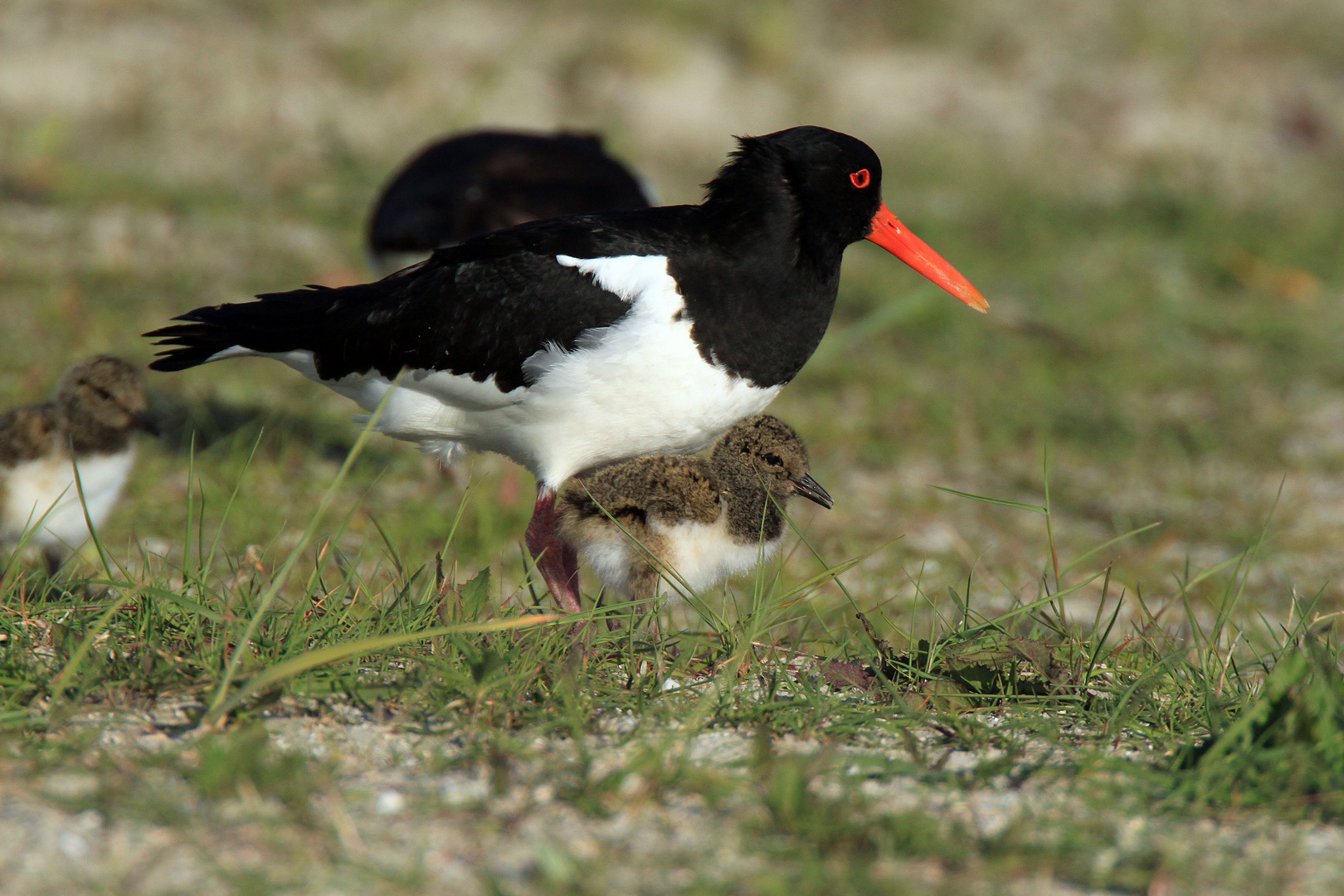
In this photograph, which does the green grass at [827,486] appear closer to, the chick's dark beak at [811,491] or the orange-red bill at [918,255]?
the chick's dark beak at [811,491]

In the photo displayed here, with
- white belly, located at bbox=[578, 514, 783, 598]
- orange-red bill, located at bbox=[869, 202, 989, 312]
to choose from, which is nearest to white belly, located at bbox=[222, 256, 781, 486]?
white belly, located at bbox=[578, 514, 783, 598]

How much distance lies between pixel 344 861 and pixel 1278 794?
181cm

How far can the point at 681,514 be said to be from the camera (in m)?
3.94

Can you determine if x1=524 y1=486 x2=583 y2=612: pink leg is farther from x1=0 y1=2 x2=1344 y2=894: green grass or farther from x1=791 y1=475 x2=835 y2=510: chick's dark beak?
x1=791 y1=475 x2=835 y2=510: chick's dark beak

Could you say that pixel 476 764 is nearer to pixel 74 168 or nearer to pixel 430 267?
pixel 430 267

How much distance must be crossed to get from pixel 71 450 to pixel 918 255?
3.00m

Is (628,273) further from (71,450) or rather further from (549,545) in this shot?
(71,450)

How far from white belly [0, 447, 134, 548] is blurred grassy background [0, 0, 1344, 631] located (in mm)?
245

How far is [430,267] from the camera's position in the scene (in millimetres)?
4031

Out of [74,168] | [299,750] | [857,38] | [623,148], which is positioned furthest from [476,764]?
[857,38]

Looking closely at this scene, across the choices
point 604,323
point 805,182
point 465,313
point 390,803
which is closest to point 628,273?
point 604,323

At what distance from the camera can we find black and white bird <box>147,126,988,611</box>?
365cm

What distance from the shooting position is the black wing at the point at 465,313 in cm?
374

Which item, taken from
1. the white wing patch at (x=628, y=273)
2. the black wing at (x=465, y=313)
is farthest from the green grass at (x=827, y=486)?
the white wing patch at (x=628, y=273)
